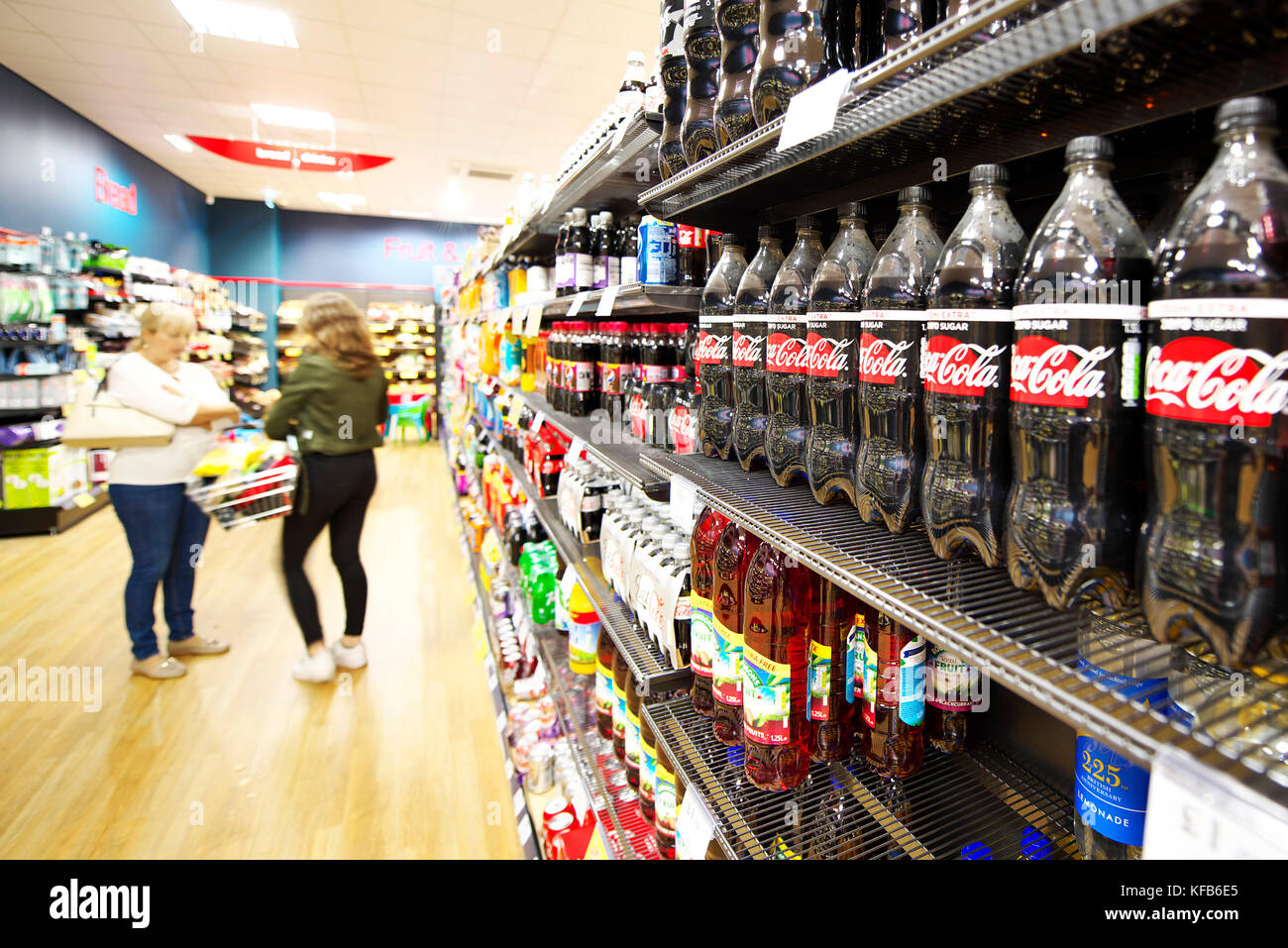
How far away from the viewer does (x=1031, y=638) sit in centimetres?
68

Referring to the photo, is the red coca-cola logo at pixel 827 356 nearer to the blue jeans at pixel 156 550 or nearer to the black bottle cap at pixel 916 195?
the black bottle cap at pixel 916 195

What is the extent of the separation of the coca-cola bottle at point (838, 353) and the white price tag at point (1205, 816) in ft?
2.03

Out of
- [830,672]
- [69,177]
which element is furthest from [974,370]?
[69,177]

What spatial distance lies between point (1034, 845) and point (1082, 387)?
746mm

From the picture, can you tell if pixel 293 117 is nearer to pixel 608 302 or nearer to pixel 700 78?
pixel 608 302

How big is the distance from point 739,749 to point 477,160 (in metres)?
9.12

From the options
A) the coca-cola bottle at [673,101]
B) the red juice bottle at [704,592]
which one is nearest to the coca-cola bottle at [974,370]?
the red juice bottle at [704,592]

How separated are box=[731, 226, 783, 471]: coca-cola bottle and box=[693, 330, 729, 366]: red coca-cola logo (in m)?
0.05

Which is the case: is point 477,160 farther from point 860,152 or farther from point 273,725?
point 860,152

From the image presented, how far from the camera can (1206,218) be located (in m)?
0.58

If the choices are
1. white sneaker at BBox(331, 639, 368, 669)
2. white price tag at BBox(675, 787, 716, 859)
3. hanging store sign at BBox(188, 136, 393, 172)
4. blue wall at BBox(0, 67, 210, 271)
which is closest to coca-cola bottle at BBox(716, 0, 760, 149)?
white price tag at BBox(675, 787, 716, 859)

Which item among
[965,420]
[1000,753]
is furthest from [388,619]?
[965,420]

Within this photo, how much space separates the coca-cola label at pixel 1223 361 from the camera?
540 millimetres

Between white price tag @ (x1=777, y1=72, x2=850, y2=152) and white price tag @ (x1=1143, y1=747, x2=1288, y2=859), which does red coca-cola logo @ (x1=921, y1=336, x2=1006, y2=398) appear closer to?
white price tag @ (x1=777, y1=72, x2=850, y2=152)
